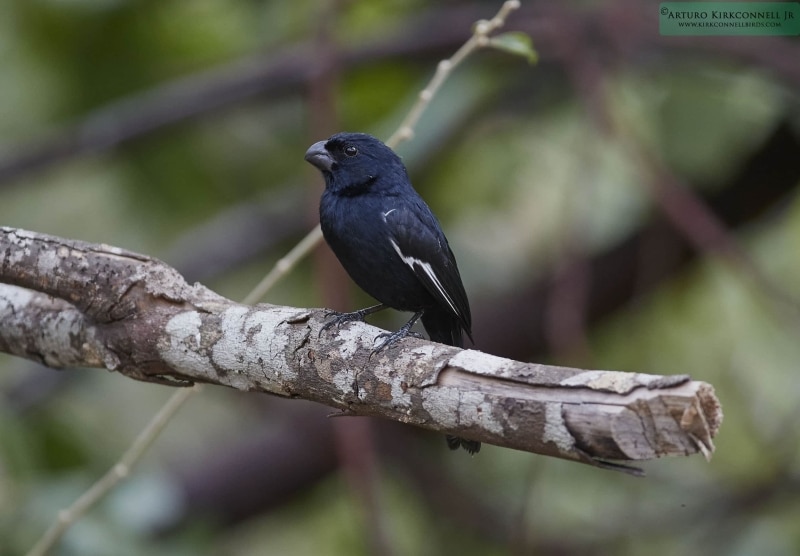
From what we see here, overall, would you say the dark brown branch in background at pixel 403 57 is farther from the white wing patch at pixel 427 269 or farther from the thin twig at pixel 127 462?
the thin twig at pixel 127 462

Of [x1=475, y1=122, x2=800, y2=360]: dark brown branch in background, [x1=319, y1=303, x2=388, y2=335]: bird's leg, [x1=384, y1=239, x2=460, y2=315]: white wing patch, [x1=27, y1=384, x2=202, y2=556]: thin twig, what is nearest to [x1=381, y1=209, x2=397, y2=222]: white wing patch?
[x1=384, y1=239, x2=460, y2=315]: white wing patch

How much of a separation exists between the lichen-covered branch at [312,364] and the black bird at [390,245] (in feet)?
2.76

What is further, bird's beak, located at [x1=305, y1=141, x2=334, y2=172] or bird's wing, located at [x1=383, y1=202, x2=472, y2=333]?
bird's beak, located at [x1=305, y1=141, x2=334, y2=172]

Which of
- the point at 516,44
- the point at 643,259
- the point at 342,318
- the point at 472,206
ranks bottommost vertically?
the point at 643,259

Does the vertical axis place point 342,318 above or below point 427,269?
above

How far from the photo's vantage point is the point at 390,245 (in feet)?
11.7

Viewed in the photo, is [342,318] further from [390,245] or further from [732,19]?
[732,19]

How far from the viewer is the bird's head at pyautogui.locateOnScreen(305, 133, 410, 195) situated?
381cm

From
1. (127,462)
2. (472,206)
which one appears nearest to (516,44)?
(127,462)

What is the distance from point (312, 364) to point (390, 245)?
1.15 metres

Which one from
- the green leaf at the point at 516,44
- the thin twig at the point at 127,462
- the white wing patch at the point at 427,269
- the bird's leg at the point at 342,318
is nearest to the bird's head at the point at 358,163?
the white wing patch at the point at 427,269

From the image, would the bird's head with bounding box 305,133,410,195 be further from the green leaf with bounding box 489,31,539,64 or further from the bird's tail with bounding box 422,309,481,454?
the green leaf with bounding box 489,31,539,64

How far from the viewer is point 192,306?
2.75 meters

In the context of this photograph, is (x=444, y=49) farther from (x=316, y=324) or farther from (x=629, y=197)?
(x=316, y=324)
